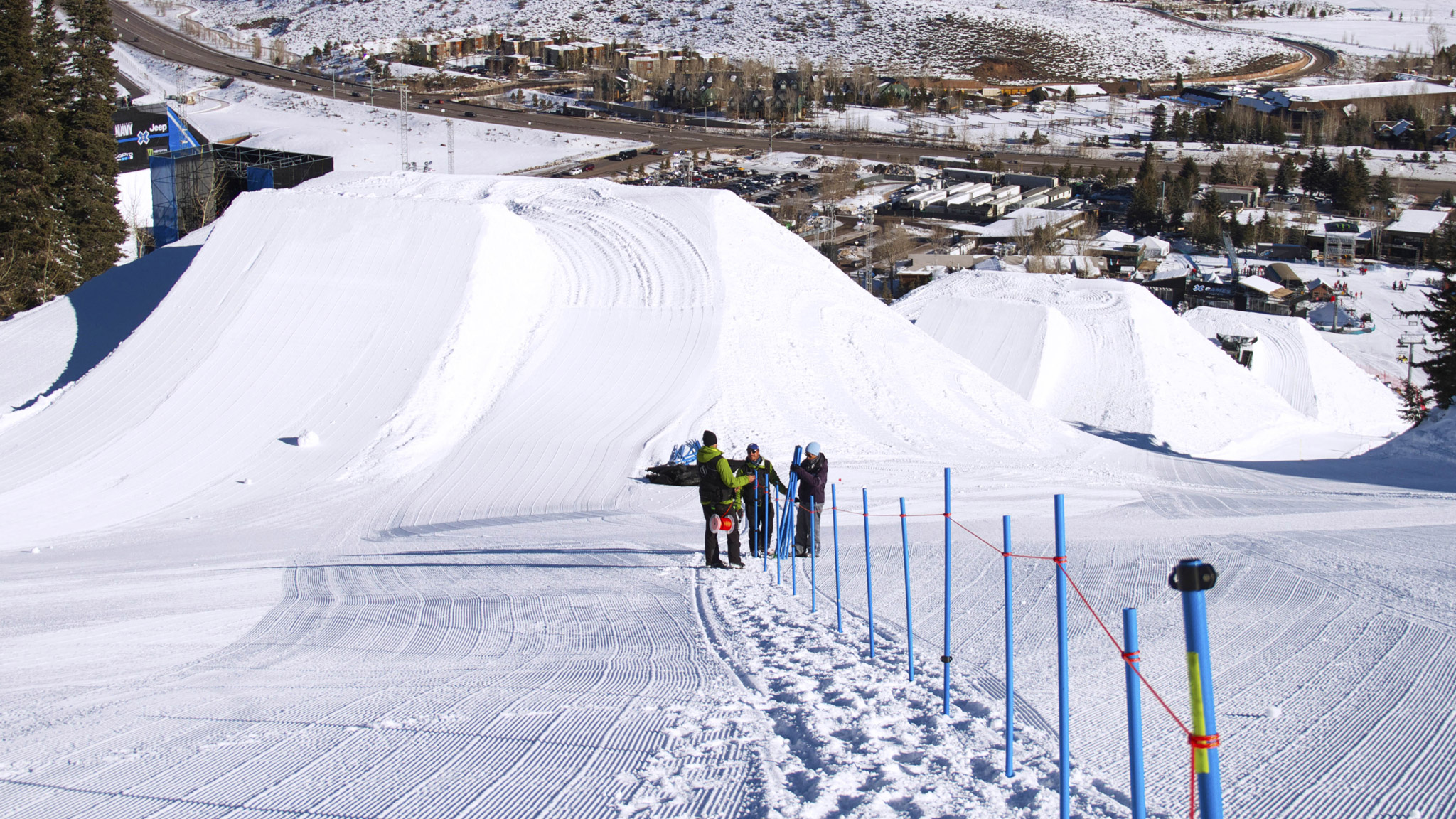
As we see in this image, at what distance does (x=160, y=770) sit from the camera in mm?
4609

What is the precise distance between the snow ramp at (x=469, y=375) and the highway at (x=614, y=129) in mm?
45822

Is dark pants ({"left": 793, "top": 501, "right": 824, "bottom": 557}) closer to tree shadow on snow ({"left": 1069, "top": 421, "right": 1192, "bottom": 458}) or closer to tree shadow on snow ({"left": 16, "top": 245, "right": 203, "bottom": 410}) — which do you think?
tree shadow on snow ({"left": 1069, "top": 421, "right": 1192, "bottom": 458})

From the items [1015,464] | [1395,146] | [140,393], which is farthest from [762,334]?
[1395,146]

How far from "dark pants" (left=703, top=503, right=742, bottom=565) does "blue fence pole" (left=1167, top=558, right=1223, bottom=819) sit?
6.03 m

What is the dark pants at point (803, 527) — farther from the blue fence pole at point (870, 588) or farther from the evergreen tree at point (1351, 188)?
the evergreen tree at point (1351, 188)

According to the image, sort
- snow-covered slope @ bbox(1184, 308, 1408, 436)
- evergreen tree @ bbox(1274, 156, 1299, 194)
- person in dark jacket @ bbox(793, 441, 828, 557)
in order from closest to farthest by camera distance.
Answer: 1. person in dark jacket @ bbox(793, 441, 828, 557)
2. snow-covered slope @ bbox(1184, 308, 1408, 436)
3. evergreen tree @ bbox(1274, 156, 1299, 194)

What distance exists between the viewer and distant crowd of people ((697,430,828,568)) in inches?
336

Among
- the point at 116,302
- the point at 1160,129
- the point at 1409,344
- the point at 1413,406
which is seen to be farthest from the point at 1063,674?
the point at 1160,129

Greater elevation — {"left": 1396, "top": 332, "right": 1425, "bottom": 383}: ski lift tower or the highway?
the highway

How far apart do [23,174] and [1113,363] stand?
28.1m

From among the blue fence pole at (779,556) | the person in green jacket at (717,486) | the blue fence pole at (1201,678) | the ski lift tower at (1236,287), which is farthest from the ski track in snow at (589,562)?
the ski lift tower at (1236,287)

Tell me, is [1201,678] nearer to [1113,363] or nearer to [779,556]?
[779,556]

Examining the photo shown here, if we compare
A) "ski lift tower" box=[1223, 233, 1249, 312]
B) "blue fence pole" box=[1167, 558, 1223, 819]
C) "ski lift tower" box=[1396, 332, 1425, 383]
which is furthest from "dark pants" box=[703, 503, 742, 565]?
"ski lift tower" box=[1223, 233, 1249, 312]

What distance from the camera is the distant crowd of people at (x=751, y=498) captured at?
8531mm
